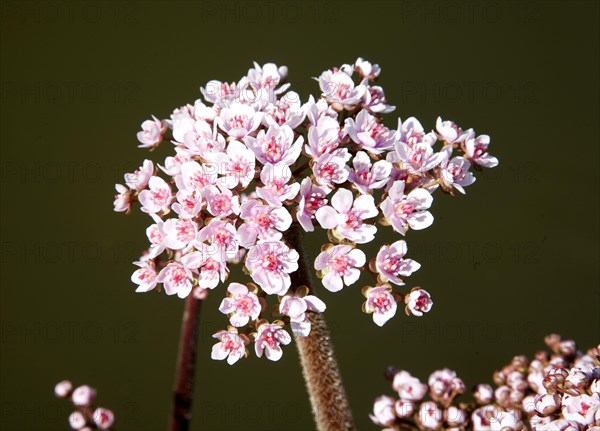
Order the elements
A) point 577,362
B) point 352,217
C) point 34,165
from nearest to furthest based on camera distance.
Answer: point 352,217, point 577,362, point 34,165

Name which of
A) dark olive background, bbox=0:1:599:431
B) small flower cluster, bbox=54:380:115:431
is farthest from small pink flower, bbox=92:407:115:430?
dark olive background, bbox=0:1:599:431

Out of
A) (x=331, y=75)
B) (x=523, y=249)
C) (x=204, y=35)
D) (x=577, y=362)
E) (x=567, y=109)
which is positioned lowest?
(x=577, y=362)

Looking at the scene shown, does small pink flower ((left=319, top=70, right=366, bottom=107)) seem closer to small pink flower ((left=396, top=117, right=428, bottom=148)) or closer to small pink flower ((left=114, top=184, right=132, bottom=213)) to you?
small pink flower ((left=396, top=117, right=428, bottom=148))

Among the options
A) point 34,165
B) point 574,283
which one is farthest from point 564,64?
point 34,165

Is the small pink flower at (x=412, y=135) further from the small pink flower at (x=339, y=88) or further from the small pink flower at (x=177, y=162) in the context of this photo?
the small pink flower at (x=177, y=162)

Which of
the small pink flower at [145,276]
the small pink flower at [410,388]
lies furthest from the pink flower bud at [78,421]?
the small pink flower at [410,388]

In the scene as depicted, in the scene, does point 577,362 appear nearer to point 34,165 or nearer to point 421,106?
point 421,106

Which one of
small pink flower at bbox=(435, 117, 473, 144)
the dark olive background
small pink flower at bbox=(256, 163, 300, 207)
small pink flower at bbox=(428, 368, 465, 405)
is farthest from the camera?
the dark olive background
